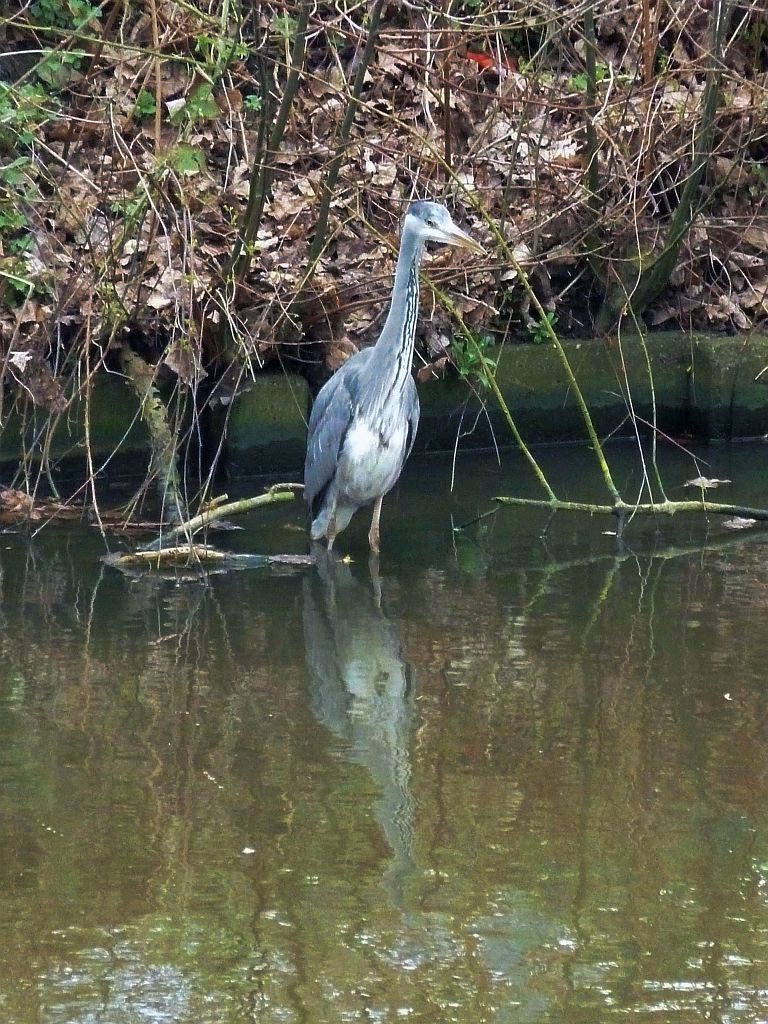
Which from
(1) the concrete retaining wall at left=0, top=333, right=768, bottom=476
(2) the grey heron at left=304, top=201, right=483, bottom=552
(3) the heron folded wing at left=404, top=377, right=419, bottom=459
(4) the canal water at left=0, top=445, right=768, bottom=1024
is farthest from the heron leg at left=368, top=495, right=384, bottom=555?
(1) the concrete retaining wall at left=0, top=333, right=768, bottom=476

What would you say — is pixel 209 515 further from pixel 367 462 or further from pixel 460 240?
pixel 460 240

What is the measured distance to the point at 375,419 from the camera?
729 centimetres

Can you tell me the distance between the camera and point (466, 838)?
3977mm

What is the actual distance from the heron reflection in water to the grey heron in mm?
453

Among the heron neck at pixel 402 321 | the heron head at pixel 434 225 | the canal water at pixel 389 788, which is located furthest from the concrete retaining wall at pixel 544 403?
the heron head at pixel 434 225

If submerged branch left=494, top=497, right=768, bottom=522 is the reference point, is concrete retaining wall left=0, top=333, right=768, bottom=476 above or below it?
above

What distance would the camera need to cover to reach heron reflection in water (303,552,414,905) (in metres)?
4.12

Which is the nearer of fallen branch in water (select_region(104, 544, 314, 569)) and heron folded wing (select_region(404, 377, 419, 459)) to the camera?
fallen branch in water (select_region(104, 544, 314, 569))

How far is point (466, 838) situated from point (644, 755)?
2.64 feet

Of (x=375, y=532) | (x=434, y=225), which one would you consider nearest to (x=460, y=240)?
(x=434, y=225)

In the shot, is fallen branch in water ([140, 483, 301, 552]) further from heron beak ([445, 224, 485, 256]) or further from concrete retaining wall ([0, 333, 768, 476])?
heron beak ([445, 224, 485, 256])

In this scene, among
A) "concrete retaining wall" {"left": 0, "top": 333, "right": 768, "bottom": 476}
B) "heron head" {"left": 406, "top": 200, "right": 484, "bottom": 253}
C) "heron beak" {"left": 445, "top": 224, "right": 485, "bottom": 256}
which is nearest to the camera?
"heron beak" {"left": 445, "top": 224, "right": 485, "bottom": 256}

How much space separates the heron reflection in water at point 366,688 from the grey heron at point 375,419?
17.8 inches

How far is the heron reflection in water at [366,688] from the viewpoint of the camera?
4.12 m
